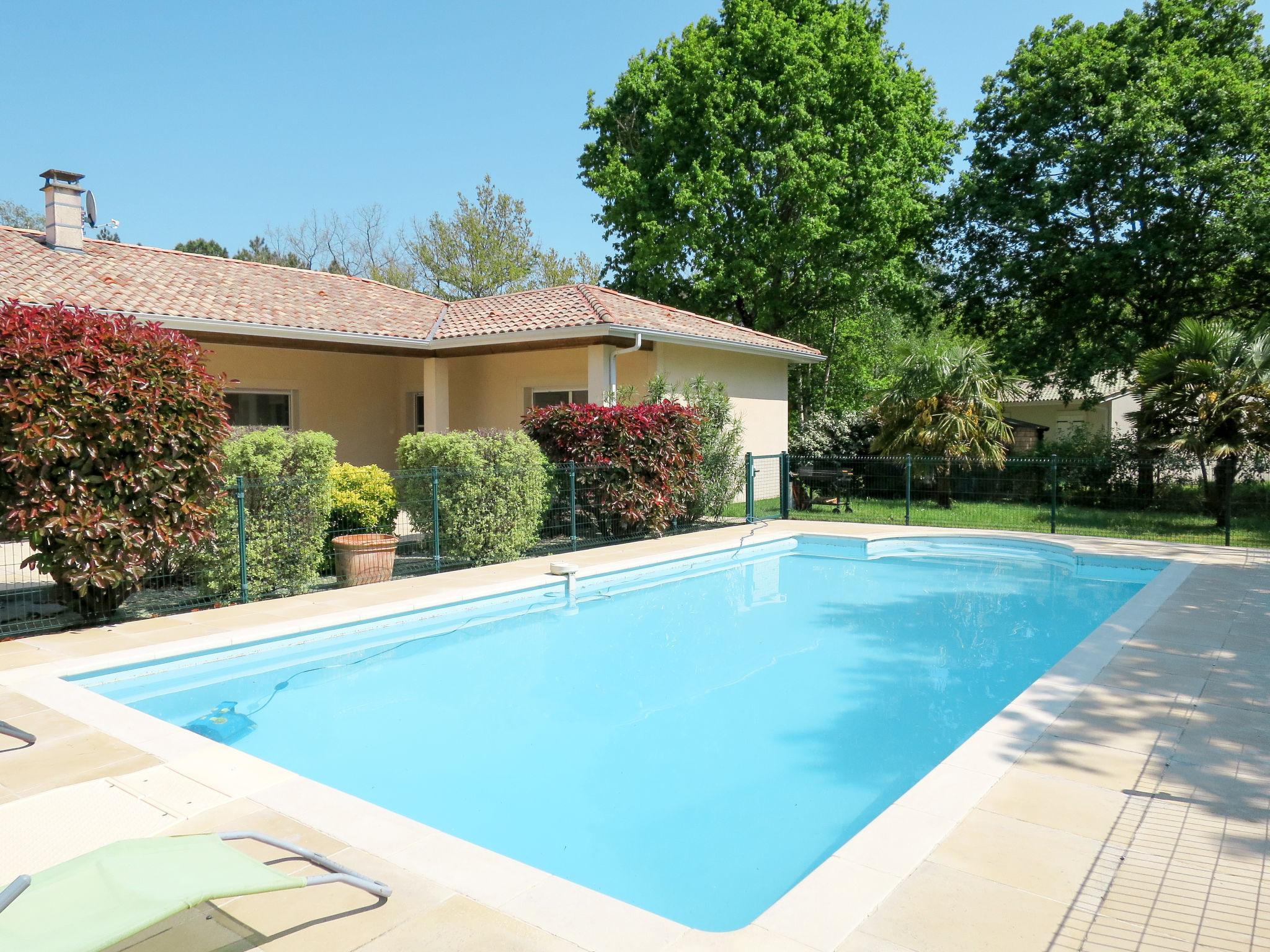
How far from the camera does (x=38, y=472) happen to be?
7086 millimetres

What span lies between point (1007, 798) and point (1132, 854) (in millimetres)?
662

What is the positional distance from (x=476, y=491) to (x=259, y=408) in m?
8.39

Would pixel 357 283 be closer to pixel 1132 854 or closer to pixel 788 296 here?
pixel 788 296

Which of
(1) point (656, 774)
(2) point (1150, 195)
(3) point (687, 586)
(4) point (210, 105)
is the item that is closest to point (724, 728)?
(1) point (656, 774)

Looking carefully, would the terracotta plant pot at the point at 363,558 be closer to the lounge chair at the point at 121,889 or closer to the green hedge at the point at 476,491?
the green hedge at the point at 476,491

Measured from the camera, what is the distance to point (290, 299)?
16812 mm

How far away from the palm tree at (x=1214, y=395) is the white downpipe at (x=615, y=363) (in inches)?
376

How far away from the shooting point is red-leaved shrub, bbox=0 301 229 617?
6.95 m

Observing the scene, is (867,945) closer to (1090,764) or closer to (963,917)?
(963,917)

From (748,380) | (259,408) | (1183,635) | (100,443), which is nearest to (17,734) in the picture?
(100,443)

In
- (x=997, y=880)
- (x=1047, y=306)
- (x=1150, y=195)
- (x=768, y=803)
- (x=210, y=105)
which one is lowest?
(x=768, y=803)

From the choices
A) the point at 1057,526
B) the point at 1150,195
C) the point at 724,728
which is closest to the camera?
the point at 724,728

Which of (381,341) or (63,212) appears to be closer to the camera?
(63,212)

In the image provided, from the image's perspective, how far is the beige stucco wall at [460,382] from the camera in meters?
17.0
